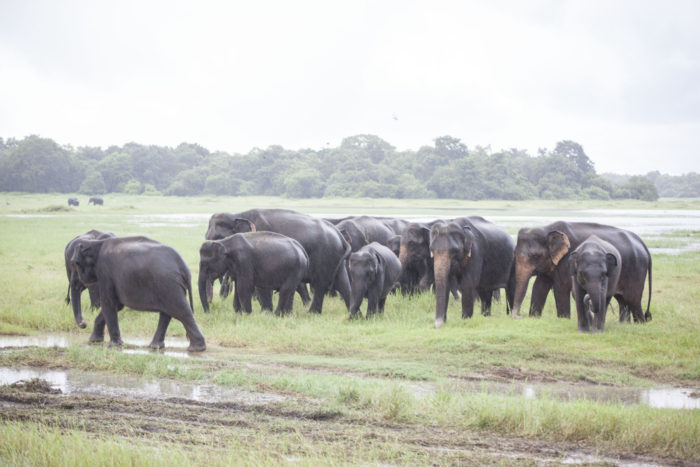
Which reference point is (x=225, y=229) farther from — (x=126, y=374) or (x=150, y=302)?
(x=126, y=374)

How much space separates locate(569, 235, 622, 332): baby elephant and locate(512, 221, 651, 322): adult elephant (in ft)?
2.36

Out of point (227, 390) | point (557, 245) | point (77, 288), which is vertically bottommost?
point (227, 390)

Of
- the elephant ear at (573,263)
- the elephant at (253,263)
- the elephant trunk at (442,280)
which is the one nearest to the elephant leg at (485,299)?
the elephant trunk at (442,280)

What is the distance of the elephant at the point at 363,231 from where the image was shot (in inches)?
654

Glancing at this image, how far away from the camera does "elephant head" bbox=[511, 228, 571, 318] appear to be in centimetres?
1234

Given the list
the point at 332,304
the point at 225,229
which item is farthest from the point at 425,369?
the point at 225,229

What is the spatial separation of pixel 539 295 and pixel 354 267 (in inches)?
135

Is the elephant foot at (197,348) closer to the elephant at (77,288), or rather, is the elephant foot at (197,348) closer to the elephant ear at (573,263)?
the elephant at (77,288)

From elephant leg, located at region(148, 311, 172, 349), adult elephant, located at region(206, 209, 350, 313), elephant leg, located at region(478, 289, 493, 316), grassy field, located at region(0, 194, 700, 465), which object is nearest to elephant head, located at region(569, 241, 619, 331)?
grassy field, located at region(0, 194, 700, 465)

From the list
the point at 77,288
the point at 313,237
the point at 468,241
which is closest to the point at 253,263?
the point at 313,237

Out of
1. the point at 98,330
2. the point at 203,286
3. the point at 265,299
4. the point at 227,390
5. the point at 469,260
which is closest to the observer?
the point at 227,390

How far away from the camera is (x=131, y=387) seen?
806 centimetres

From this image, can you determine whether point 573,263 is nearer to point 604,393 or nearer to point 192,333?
point 604,393

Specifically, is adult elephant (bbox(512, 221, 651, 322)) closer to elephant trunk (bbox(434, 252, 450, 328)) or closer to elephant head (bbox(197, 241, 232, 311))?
elephant trunk (bbox(434, 252, 450, 328))
